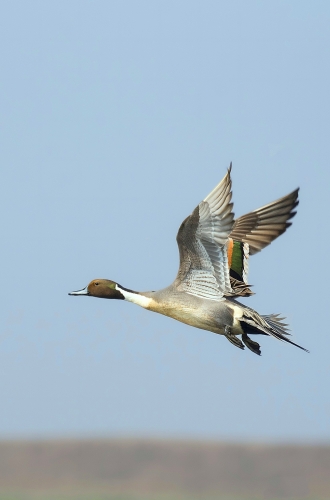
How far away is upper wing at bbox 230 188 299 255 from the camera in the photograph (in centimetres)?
859

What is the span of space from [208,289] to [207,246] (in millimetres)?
412

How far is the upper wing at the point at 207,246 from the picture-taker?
6812 mm

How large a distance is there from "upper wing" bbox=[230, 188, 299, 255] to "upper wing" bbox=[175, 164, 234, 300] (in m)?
1.42

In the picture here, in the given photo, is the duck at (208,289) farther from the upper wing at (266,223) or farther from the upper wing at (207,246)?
the upper wing at (266,223)

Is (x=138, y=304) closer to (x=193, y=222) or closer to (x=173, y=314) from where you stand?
(x=173, y=314)

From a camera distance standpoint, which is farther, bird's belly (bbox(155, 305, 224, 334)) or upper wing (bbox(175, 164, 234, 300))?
bird's belly (bbox(155, 305, 224, 334))

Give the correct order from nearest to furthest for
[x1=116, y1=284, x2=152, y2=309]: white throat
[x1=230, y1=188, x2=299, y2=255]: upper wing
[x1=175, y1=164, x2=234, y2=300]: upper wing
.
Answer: [x1=175, y1=164, x2=234, y2=300]: upper wing
[x1=116, y1=284, x2=152, y2=309]: white throat
[x1=230, y1=188, x2=299, y2=255]: upper wing

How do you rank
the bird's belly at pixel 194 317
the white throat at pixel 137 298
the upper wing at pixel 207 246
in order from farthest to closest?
the white throat at pixel 137 298, the bird's belly at pixel 194 317, the upper wing at pixel 207 246

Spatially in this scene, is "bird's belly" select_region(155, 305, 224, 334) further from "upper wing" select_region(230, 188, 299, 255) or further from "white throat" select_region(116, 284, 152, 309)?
"upper wing" select_region(230, 188, 299, 255)

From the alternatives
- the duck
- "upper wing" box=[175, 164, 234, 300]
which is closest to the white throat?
the duck

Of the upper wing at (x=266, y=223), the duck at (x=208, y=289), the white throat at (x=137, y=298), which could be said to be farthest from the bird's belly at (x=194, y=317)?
the upper wing at (x=266, y=223)

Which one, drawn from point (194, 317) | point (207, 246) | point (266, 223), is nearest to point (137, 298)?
point (194, 317)

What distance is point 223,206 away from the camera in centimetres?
682

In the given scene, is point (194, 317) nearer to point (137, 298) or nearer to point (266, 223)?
point (137, 298)
